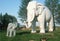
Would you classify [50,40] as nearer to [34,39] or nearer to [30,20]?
[34,39]

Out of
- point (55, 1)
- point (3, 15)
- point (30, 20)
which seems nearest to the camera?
point (30, 20)

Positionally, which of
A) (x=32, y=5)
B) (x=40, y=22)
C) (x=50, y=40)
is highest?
(x=32, y=5)

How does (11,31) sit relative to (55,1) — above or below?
below

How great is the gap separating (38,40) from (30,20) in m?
2.36

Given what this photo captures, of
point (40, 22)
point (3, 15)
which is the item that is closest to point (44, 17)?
point (40, 22)

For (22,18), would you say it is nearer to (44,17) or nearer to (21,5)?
(21,5)

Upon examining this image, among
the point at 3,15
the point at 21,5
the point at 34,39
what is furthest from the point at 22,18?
the point at 34,39

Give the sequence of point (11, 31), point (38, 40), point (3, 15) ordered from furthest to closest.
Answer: point (3, 15) → point (11, 31) → point (38, 40)

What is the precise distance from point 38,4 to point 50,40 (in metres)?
3.22

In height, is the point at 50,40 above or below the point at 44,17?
below

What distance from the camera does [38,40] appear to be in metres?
9.20

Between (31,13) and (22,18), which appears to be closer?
(31,13)

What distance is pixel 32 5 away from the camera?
38.2ft

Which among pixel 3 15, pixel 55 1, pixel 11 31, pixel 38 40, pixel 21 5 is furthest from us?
pixel 21 5
